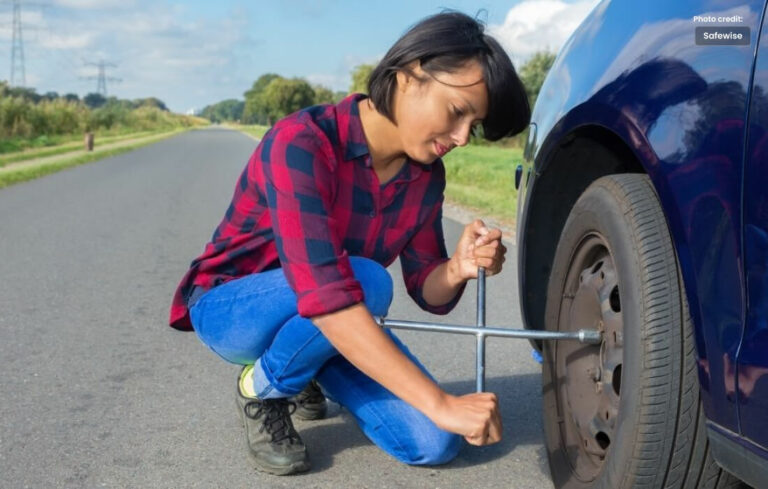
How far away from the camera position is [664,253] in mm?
1694

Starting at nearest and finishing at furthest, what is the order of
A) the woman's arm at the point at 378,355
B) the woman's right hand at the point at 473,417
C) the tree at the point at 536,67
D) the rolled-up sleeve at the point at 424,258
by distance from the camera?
1. the woman's right hand at the point at 473,417
2. the woman's arm at the point at 378,355
3. the rolled-up sleeve at the point at 424,258
4. the tree at the point at 536,67

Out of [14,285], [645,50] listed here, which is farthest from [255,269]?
[14,285]

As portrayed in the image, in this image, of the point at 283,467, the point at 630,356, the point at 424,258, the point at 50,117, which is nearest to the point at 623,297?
the point at 630,356

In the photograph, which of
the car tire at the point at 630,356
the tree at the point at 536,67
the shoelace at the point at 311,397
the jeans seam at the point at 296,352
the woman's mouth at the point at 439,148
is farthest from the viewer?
the tree at the point at 536,67

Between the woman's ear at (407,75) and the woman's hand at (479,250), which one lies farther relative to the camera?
the woman's hand at (479,250)

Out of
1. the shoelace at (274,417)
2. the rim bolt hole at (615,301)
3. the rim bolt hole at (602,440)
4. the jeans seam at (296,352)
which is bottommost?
the shoelace at (274,417)

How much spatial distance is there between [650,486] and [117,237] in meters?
6.40

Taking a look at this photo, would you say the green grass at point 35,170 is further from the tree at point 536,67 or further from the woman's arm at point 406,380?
the tree at point 536,67

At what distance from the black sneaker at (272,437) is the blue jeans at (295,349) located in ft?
0.20

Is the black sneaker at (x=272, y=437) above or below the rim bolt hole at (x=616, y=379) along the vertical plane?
below

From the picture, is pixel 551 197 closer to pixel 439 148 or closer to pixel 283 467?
pixel 439 148

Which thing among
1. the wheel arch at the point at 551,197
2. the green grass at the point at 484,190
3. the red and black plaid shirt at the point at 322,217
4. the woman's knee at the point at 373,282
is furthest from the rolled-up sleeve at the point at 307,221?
the green grass at the point at 484,190

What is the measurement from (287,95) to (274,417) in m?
82.3

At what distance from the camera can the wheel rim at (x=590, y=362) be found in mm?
1922
